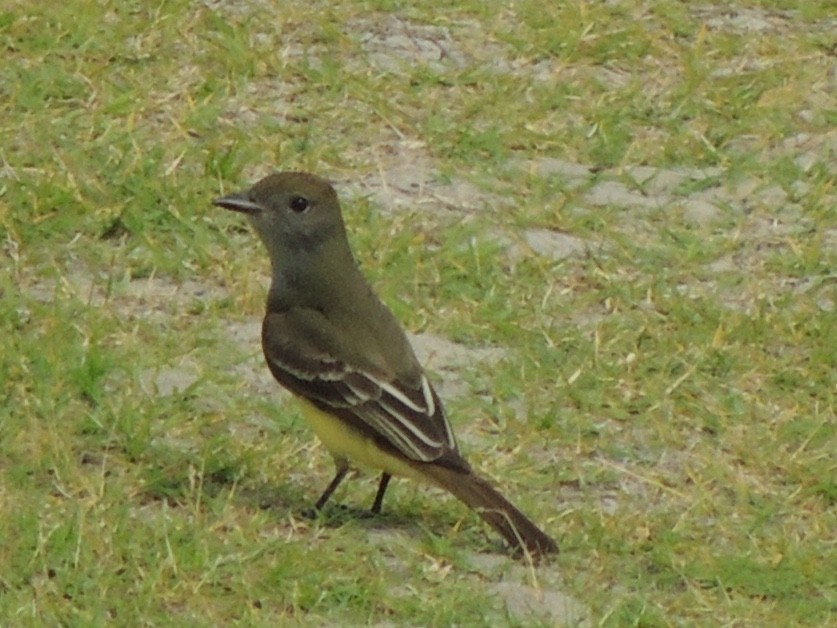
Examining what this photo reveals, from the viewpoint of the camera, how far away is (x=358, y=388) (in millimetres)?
7387

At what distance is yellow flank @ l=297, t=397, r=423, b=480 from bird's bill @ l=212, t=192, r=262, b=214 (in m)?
0.76

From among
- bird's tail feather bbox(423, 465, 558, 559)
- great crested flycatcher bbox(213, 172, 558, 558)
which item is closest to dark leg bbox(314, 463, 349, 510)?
great crested flycatcher bbox(213, 172, 558, 558)

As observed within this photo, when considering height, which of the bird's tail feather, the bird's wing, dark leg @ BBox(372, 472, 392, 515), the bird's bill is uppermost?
the bird's bill

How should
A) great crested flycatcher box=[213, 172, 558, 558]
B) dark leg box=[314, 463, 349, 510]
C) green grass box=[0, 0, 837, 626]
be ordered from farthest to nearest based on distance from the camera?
dark leg box=[314, 463, 349, 510] < great crested flycatcher box=[213, 172, 558, 558] < green grass box=[0, 0, 837, 626]

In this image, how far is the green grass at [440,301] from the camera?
277 inches

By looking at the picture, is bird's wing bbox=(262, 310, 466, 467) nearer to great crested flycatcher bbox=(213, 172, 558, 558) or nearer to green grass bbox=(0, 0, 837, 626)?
great crested flycatcher bbox=(213, 172, 558, 558)

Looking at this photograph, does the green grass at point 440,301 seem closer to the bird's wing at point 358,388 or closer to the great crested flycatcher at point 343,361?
the great crested flycatcher at point 343,361

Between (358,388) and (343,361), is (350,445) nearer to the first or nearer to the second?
(358,388)

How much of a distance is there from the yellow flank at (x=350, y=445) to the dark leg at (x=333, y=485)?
1.8 inches

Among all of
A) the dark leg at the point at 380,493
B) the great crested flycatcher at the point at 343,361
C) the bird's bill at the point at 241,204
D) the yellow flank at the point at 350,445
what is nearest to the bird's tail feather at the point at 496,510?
the great crested flycatcher at the point at 343,361

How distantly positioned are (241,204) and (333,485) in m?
1.10

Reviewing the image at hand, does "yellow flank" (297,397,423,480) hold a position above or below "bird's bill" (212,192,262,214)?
below

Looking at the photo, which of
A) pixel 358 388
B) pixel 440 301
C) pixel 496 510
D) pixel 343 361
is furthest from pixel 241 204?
pixel 496 510

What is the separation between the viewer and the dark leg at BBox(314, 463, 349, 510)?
7.40 m
